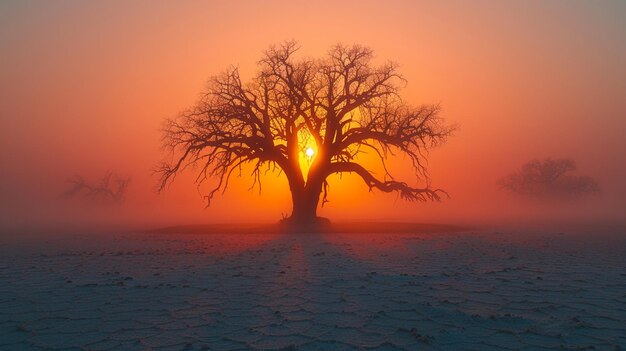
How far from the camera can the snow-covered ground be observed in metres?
5.36

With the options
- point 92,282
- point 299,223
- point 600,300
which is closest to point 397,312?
point 600,300

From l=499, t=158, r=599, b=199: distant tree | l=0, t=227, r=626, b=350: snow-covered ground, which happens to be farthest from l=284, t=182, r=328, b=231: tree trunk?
l=499, t=158, r=599, b=199: distant tree

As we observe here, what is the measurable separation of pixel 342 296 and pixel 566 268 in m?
6.30

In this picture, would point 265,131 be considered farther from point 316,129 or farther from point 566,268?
point 566,268

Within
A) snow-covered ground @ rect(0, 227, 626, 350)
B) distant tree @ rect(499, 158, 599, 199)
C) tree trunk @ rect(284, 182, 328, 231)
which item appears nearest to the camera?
snow-covered ground @ rect(0, 227, 626, 350)

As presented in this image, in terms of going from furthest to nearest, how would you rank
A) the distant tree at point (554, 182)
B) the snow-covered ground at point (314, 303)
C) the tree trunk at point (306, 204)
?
1. the distant tree at point (554, 182)
2. the tree trunk at point (306, 204)
3. the snow-covered ground at point (314, 303)

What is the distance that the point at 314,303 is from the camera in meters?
7.09

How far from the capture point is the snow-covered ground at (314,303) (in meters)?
5.36

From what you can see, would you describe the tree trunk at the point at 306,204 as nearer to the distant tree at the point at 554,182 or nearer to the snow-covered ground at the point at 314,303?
the snow-covered ground at the point at 314,303

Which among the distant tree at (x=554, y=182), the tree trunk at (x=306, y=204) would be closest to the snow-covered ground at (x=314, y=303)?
the tree trunk at (x=306, y=204)

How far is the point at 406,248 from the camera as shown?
15.7 m

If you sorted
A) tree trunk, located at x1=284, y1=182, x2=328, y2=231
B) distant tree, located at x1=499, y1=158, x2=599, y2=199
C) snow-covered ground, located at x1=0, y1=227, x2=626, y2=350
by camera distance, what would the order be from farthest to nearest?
distant tree, located at x1=499, y1=158, x2=599, y2=199 → tree trunk, located at x1=284, y1=182, x2=328, y2=231 → snow-covered ground, located at x1=0, y1=227, x2=626, y2=350

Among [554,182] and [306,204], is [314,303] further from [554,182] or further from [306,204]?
[554,182]

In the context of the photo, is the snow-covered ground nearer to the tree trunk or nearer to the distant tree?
the tree trunk
